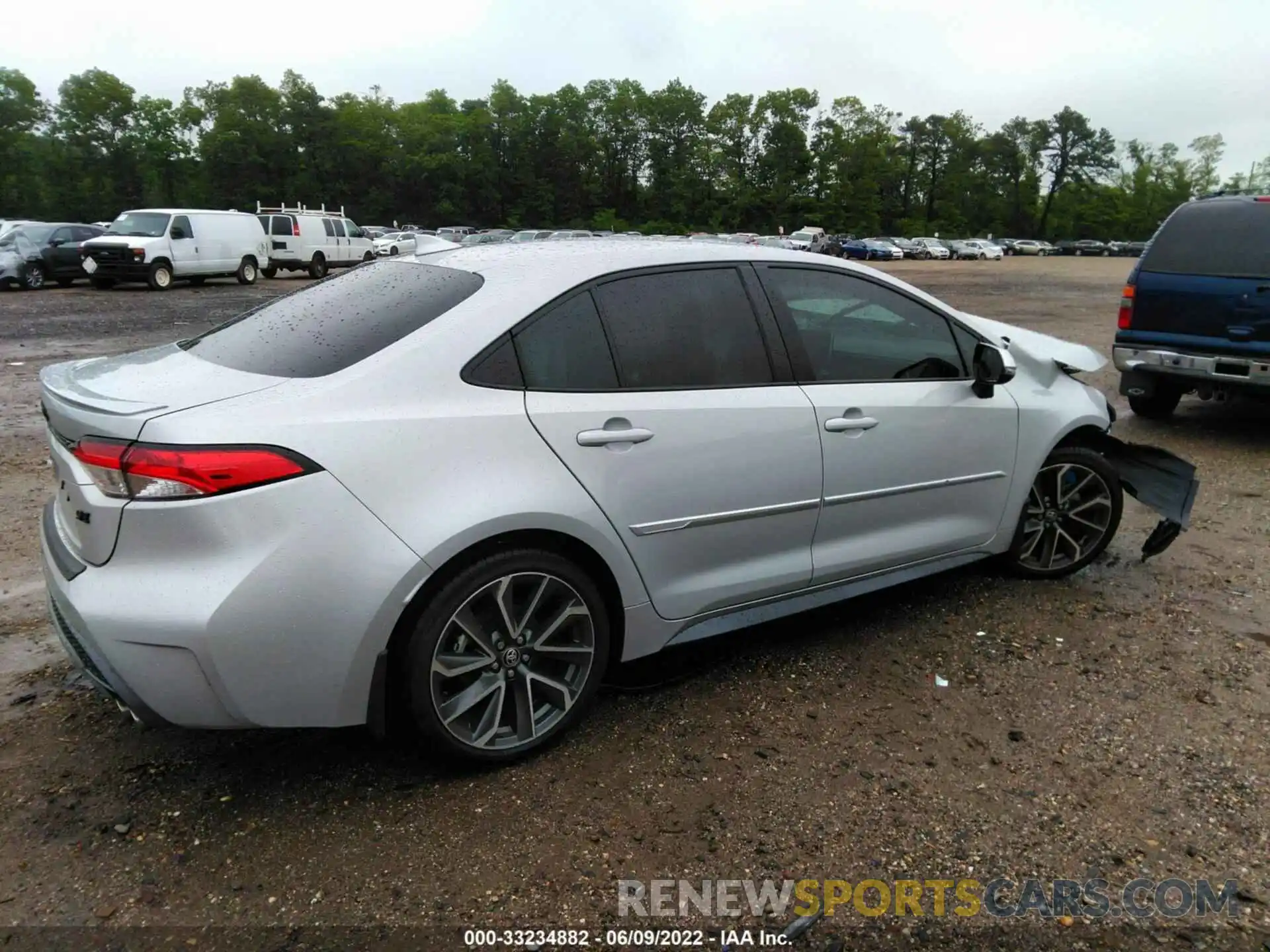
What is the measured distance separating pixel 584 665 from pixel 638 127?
343ft

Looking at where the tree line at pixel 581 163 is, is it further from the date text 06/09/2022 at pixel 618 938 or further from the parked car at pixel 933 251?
the date text 06/09/2022 at pixel 618 938

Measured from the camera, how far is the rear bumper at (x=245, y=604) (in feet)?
7.89

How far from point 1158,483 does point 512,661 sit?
3.57 meters

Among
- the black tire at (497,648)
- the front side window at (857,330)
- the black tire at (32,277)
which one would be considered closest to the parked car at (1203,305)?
the front side window at (857,330)

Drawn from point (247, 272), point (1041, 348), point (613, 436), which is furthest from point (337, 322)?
point (247, 272)

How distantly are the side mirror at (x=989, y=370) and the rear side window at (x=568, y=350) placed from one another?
5.80 feet

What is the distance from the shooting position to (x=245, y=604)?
242 centimetres

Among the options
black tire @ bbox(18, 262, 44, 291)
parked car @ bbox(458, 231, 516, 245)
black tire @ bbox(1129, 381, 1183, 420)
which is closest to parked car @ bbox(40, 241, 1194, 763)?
parked car @ bbox(458, 231, 516, 245)

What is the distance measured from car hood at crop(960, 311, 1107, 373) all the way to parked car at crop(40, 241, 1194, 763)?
300 mm

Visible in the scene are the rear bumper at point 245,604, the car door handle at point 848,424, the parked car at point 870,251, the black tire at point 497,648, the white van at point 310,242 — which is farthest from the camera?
the parked car at point 870,251

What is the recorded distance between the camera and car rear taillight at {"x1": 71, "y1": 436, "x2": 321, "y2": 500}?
2.41 metres

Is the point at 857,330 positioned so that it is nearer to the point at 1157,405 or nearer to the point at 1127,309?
the point at 1127,309

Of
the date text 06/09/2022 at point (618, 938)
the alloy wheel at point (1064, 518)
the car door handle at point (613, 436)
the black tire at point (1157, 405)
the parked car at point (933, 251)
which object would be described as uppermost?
the car door handle at point (613, 436)

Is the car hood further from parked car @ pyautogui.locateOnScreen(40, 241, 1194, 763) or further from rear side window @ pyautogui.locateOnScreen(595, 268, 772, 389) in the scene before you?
rear side window @ pyautogui.locateOnScreen(595, 268, 772, 389)
